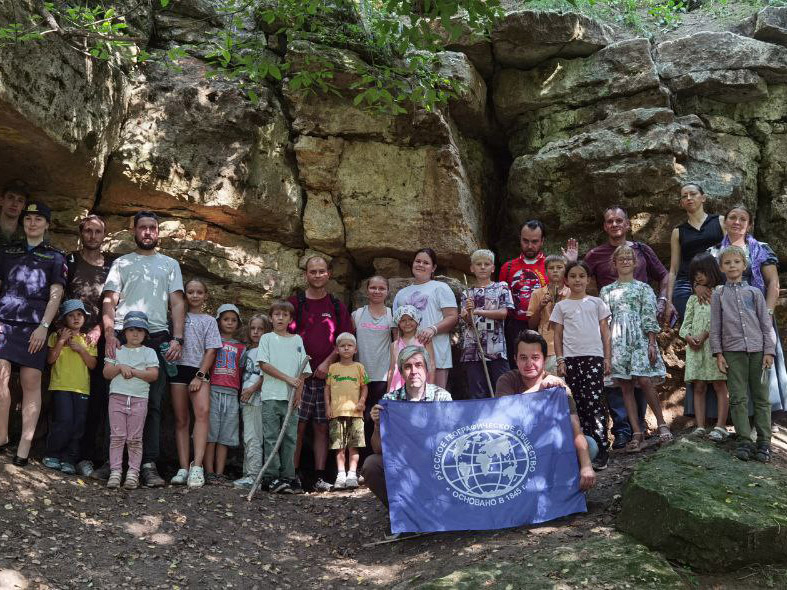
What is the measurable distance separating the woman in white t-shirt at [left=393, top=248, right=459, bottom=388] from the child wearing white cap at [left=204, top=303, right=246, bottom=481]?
6.03ft

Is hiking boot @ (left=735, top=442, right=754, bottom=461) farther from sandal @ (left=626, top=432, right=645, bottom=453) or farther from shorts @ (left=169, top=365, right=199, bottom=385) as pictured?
shorts @ (left=169, top=365, right=199, bottom=385)

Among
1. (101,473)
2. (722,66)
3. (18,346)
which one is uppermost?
(722,66)

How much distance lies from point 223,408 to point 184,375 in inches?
21.4

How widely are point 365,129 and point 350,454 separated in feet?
14.4

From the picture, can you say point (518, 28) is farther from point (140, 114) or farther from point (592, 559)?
point (592, 559)

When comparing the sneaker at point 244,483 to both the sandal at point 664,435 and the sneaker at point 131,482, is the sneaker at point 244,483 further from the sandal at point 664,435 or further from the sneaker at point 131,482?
the sandal at point 664,435

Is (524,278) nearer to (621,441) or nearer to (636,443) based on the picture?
(621,441)

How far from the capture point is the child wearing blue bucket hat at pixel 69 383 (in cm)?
647

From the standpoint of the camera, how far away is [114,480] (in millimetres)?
6211

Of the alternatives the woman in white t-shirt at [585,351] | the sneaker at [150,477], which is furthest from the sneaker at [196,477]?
the woman in white t-shirt at [585,351]

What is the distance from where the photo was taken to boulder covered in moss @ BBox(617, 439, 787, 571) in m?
4.57

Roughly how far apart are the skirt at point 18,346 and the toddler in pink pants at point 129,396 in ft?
2.09

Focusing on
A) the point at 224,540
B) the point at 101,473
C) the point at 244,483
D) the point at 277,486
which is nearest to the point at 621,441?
the point at 277,486

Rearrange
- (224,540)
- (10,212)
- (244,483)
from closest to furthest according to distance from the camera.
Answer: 1. (224,540)
2. (244,483)
3. (10,212)
